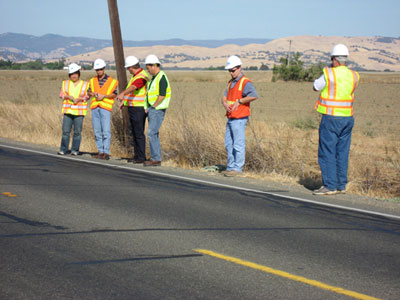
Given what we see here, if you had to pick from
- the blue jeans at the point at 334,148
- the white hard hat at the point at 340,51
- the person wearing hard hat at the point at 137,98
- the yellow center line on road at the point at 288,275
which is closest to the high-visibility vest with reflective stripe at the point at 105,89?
the person wearing hard hat at the point at 137,98

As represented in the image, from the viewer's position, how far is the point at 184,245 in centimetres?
615

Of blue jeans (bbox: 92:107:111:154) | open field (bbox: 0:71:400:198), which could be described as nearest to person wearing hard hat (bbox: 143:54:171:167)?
open field (bbox: 0:71:400:198)

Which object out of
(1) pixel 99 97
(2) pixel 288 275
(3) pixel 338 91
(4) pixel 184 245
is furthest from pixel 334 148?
(1) pixel 99 97

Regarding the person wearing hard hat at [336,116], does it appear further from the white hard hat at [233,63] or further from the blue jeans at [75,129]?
the blue jeans at [75,129]

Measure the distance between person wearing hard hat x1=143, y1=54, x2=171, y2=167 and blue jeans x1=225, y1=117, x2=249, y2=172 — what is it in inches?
60.5

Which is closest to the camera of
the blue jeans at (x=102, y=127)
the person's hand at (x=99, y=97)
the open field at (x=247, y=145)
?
the open field at (x=247, y=145)

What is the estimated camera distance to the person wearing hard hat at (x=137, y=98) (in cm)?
1248

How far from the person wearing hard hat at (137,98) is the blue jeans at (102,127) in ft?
2.49

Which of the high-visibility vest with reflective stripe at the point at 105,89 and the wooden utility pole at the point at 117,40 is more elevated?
the wooden utility pole at the point at 117,40

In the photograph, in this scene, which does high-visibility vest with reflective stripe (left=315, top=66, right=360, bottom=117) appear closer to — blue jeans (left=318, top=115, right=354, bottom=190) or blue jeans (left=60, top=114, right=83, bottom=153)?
blue jeans (left=318, top=115, right=354, bottom=190)

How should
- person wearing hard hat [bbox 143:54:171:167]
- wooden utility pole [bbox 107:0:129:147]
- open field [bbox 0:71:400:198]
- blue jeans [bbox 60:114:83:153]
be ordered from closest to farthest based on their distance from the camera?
open field [bbox 0:71:400:198], person wearing hard hat [bbox 143:54:171:167], blue jeans [bbox 60:114:83:153], wooden utility pole [bbox 107:0:129:147]

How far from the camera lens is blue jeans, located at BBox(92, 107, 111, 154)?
13.3 metres

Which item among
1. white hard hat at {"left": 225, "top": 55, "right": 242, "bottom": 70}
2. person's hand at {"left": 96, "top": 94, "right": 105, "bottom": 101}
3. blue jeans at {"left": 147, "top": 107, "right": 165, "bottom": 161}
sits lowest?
blue jeans at {"left": 147, "top": 107, "right": 165, "bottom": 161}

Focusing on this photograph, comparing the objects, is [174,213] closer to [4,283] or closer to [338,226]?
[338,226]
